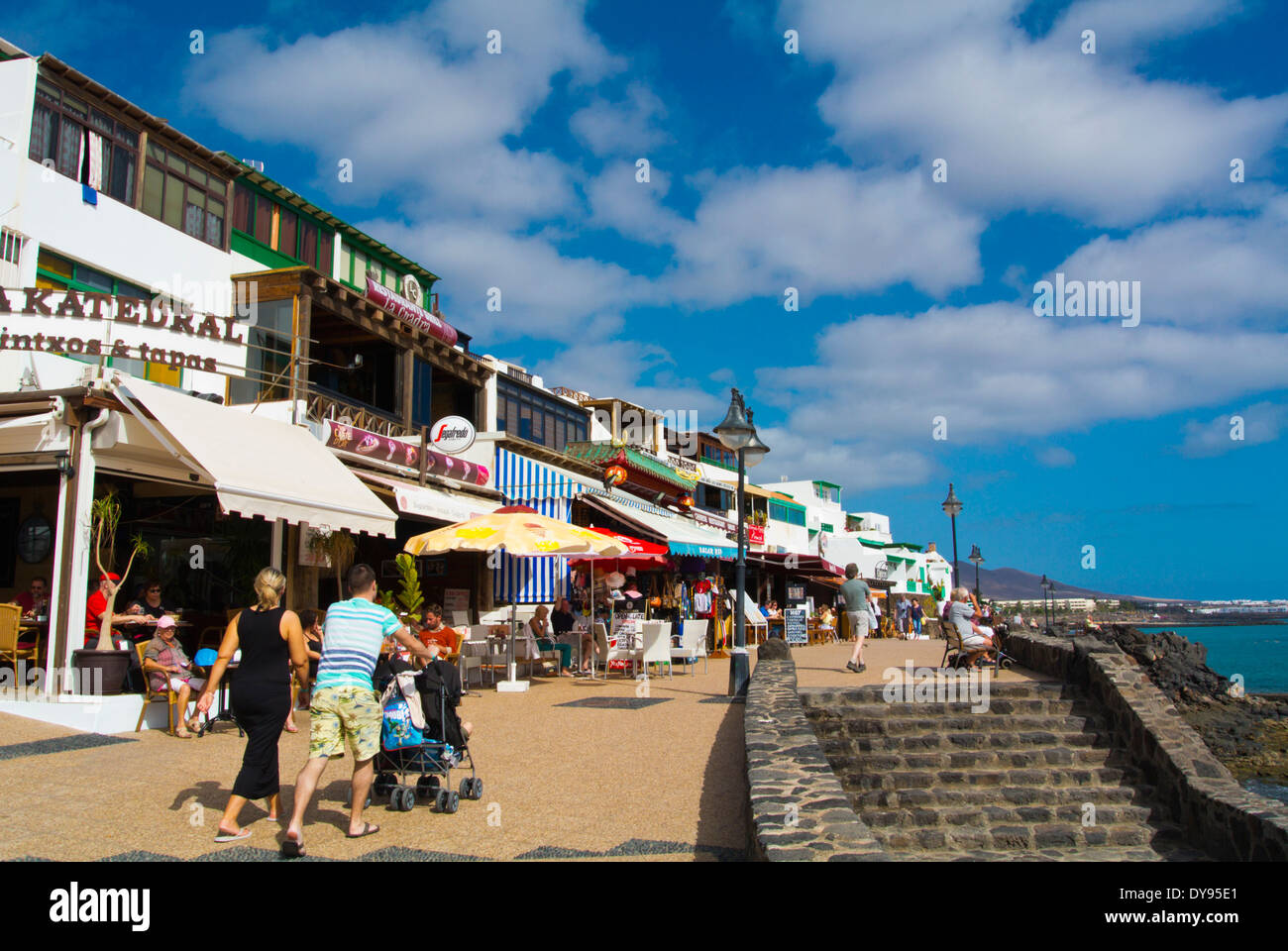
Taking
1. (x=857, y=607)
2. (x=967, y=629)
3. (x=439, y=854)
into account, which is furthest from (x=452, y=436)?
(x=439, y=854)

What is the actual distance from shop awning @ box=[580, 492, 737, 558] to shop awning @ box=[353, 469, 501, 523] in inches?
173

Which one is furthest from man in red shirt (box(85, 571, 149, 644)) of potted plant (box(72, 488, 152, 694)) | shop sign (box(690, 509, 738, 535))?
shop sign (box(690, 509, 738, 535))

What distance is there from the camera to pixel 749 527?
39.2 metres

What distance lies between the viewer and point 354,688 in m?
5.46

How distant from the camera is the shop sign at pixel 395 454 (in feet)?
46.8

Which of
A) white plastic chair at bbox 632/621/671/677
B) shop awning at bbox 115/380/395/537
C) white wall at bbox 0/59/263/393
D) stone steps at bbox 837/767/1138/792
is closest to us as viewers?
shop awning at bbox 115/380/395/537

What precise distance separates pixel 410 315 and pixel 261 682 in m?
14.3

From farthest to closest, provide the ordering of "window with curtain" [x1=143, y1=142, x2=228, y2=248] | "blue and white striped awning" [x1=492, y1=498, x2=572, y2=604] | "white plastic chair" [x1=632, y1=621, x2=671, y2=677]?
"blue and white striped awning" [x1=492, y1=498, x2=572, y2=604]
"window with curtain" [x1=143, y1=142, x2=228, y2=248]
"white plastic chair" [x1=632, y1=621, x2=671, y2=677]

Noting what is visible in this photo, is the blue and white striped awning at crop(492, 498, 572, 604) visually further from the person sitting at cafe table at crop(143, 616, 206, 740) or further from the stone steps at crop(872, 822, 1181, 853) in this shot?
the stone steps at crop(872, 822, 1181, 853)

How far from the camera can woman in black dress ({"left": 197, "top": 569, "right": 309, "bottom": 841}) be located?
5.42m

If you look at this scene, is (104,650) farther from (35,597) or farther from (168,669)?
(35,597)
